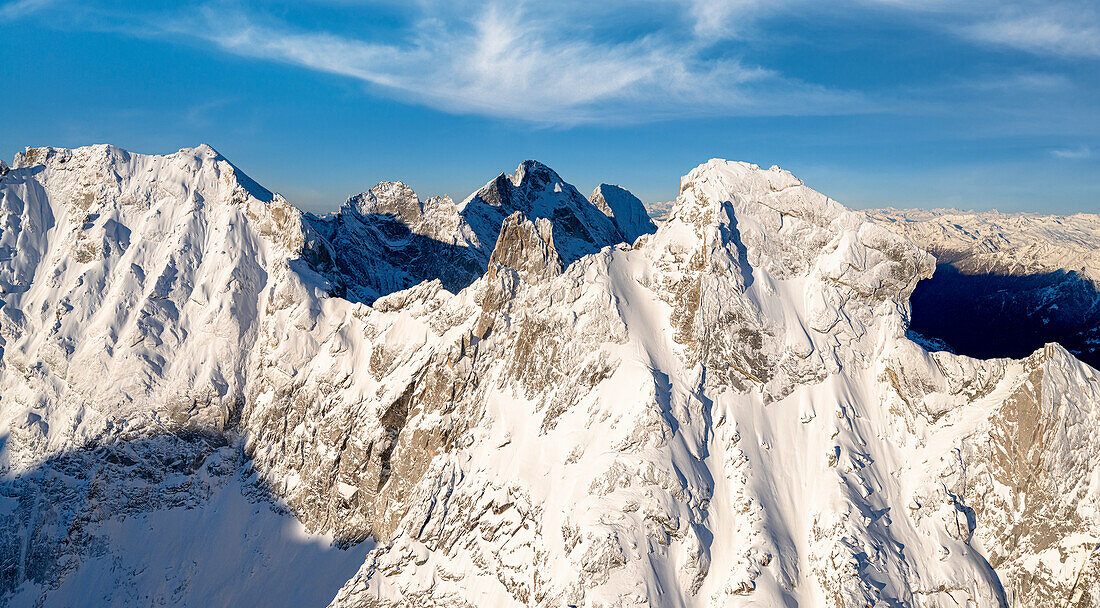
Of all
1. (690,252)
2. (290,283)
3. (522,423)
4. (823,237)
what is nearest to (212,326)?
(290,283)

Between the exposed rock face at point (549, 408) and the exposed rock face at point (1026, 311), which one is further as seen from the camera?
the exposed rock face at point (1026, 311)

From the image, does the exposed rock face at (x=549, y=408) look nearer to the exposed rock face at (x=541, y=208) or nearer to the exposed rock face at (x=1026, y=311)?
the exposed rock face at (x=541, y=208)

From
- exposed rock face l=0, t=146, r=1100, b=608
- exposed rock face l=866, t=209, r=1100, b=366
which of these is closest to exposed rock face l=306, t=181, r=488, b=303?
exposed rock face l=0, t=146, r=1100, b=608

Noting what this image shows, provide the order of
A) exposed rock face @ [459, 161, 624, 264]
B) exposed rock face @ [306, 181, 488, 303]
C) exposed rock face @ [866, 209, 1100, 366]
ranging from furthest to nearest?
exposed rock face @ [459, 161, 624, 264] → exposed rock face @ [866, 209, 1100, 366] → exposed rock face @ [306, 181, 488, 303]

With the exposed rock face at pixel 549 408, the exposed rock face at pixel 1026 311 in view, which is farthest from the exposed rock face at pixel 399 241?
the exposed rock face at pixel 1026 311

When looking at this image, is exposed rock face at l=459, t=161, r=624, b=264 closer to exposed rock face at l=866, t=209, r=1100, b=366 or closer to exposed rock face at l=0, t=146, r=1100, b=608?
exposed rock face at l=0, t=146, r=1100, b=608

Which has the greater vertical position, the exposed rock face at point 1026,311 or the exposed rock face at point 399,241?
the exposed rock face at point 399,241

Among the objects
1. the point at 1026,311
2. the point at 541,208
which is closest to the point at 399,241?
the point at 541,208

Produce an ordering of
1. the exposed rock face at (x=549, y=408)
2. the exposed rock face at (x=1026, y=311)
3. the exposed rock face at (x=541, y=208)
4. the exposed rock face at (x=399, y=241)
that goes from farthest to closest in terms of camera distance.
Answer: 1. the exposed rock face at (x=541, y=208)
2. the exposed rock face at (x=1026, y=311)
3. the exposed rock face at (x=399, y=241)
4. the exposed rock face at (x=549, y=408)

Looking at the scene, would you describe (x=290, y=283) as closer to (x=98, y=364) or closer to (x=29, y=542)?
(x=98, y=364)
